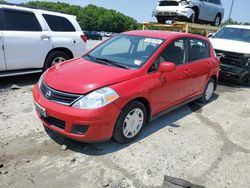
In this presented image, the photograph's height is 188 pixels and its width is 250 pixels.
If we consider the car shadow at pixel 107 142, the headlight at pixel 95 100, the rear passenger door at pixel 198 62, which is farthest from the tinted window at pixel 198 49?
the headlight at pixel 95 100

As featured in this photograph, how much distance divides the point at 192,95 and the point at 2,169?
3838 millimetres

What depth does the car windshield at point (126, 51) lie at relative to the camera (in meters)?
4.42

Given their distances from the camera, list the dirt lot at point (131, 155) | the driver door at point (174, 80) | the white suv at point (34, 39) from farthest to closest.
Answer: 1. the white suv at point (34, 39)
2. the driver door at point (174, 80)
3. the dirt lot at point (131, 155)

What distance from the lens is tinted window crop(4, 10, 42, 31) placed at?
632 centimetres

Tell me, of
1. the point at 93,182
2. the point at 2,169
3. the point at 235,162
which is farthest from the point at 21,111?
the point at 235,162

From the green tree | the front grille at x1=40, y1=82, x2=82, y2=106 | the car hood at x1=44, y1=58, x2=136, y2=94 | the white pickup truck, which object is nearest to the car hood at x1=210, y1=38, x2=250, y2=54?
the white pickup truck

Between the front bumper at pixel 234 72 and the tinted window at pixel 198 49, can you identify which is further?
the front bumper at pixel 234 72

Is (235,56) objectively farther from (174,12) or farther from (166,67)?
(166,67)

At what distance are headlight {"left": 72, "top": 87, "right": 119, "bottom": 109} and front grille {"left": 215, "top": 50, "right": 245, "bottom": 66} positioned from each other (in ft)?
19.9

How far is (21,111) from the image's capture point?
521cm

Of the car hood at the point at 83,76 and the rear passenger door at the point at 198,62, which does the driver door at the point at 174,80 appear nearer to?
the rear passenger door at the point at 198,62

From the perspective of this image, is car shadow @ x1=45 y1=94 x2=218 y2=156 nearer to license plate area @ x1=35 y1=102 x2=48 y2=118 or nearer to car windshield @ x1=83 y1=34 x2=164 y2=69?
license plate area @ x1=35 y1=102 x2=48 y2=118

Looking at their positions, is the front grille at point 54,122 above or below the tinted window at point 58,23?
below

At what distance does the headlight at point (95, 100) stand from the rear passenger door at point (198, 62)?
7.55 ft
